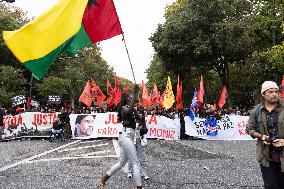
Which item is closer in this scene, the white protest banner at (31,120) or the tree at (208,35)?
the white protest banner at (31,120)

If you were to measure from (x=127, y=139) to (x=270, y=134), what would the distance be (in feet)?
10.4

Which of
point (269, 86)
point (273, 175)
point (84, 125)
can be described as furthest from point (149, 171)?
point (84, 125)

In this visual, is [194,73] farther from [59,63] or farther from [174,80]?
[59,63]

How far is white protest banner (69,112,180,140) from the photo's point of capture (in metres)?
23.8

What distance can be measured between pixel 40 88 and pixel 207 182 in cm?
4846

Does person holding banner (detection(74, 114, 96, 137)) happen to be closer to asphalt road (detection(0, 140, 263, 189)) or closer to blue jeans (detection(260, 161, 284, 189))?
asphalt road (detection(0, 140, 263, 189))

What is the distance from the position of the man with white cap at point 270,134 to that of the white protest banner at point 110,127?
17.7m

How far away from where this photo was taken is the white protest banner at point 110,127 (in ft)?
78.1

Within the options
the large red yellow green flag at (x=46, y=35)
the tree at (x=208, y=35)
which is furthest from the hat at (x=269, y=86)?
the tree at (x=208, y=35)

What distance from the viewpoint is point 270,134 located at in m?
5.75

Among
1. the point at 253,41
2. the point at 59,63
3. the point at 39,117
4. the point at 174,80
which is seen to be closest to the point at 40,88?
the point at 59,63

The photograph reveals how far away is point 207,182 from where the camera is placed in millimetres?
9531

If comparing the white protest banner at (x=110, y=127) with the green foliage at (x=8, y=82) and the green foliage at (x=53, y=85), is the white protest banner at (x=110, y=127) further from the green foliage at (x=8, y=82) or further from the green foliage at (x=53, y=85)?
the green foliage at (x=53, y=85)

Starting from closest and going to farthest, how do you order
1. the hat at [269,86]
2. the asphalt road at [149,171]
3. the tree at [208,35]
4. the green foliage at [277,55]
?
the hat at [269,86] → the asphalt road at [149,171] → the green foliage at [277,55] → the tree at [208,35]
